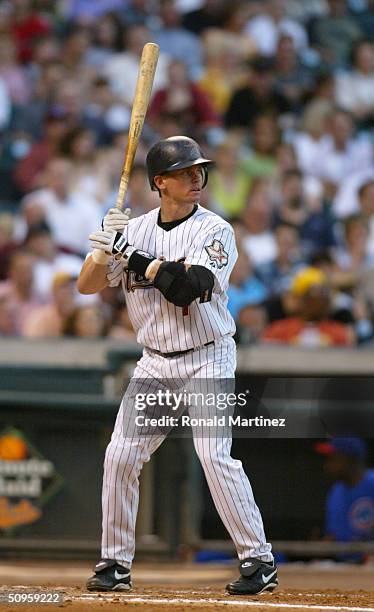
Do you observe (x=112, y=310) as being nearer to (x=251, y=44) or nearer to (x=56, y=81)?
(x=56, y=81)

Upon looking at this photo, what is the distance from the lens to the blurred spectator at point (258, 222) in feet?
33.6

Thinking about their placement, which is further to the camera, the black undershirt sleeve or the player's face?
the player's face

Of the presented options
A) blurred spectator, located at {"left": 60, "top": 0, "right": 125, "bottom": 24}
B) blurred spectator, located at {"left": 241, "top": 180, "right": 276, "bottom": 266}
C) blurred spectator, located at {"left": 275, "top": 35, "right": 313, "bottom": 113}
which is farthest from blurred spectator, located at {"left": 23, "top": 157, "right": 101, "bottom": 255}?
blurred spectator, located at {"left": 275, "top": 35, "right": 313, "bottom": 113}

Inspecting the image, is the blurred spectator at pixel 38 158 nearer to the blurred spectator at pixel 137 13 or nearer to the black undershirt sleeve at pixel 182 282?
the blurred spectator at pixel 137 13

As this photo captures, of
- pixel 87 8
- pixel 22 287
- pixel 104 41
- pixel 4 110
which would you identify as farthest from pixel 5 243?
pixel 87 8

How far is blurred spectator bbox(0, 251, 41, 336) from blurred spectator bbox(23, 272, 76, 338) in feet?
0.41

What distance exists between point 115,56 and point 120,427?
7.57 metres

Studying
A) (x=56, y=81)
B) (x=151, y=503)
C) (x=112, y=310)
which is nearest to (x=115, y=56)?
(x=56, y=81)

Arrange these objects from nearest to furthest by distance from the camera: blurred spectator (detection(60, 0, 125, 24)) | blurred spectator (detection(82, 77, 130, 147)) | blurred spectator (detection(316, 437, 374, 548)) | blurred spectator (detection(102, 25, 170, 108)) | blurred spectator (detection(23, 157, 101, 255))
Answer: blurred spectator (detection(316, 437, 374, 548)), blurred spectator (detection(23, 157, 101, 255)), blurred spectator (detection(82, 77, 130, 147)), blurred spectator (detection(102, 25, 170, 108)), blurred spectator (detection(60, 0, 125, 24))

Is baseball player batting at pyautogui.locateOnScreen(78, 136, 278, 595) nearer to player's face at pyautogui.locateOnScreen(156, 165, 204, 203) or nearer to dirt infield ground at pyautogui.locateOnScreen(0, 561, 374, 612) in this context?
player's face at pyautogui.locateOnScreen(156, 165, 204, 203)

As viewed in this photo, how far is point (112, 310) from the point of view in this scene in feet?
29.8

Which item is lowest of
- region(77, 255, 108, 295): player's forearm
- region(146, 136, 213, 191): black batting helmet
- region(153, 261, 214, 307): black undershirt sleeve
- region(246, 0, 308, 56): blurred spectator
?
region(153, 261, 214, 307): black undershirt sleeve

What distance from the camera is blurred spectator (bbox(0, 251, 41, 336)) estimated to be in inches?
357

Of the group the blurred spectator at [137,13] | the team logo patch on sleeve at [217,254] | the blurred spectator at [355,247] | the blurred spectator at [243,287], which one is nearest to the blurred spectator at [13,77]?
the blurred spectator at [137,13]
